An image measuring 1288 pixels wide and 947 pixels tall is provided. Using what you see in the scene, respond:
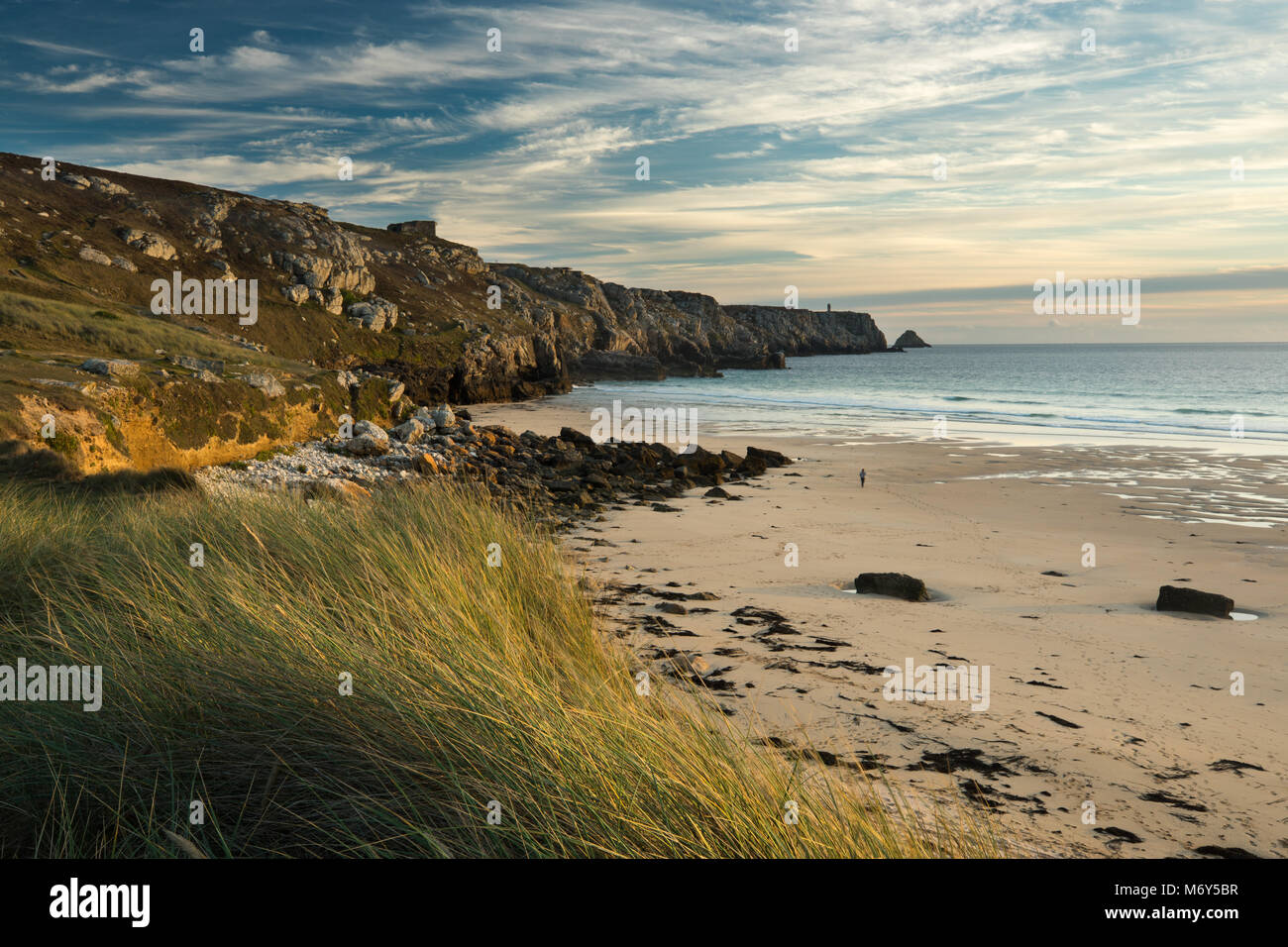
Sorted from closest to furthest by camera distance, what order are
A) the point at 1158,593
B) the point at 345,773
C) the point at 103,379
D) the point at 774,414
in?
the point at 345,773 < the point at 1158,593 < the point at 103,379 < the point at 774,414

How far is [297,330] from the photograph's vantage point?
155 feet

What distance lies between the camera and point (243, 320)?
44.3m

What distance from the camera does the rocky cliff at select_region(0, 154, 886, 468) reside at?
12297 mm

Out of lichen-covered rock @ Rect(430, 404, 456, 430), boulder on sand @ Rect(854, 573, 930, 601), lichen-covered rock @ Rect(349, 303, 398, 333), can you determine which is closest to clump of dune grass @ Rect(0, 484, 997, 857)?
boulder on sand @ Rect(854, 573, 930, 601)

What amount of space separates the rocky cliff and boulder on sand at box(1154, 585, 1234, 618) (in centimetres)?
1282

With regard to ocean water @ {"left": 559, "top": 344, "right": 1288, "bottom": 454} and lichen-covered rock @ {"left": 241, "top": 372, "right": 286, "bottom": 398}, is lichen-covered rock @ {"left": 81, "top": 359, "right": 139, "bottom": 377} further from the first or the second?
ocean water @ {"left": 559, "top": 344, "right": 1288, "bottom": 454}

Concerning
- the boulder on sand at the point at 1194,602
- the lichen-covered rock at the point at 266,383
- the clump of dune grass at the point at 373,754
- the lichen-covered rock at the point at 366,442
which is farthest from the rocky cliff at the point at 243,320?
the boulder on sand at the point at 1194,602

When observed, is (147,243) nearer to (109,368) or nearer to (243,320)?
(243,320)

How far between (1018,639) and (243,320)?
46.3 meters

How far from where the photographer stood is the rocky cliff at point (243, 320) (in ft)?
40.3

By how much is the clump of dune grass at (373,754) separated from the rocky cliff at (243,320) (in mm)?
8189
